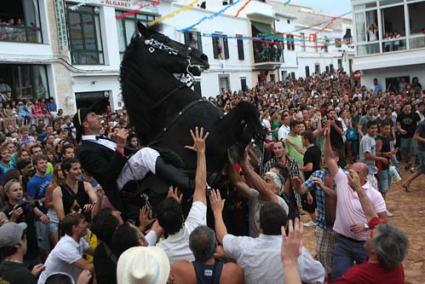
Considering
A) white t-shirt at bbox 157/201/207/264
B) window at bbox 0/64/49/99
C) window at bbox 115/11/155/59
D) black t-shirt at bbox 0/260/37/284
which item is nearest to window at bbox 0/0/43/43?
window at bbox 0/64/49/99

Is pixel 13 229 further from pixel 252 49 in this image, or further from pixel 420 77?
pixel 252 49

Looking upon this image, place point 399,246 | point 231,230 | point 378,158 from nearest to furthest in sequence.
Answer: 1. point 399,246
2. point 231,230
3. point 378,158

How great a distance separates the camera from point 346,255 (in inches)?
190

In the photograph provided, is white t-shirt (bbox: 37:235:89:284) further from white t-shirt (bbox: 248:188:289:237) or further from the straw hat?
the straw hat

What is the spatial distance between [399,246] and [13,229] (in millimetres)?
2704

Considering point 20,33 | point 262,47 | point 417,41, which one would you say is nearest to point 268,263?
point 20,33

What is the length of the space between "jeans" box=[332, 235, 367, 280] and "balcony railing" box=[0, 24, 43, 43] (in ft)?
50.6

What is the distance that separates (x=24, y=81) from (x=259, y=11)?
19.4m

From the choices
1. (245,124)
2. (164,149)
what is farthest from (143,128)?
(245,124)

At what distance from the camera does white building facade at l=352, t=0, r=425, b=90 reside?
23250mm

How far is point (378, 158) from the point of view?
870 cm

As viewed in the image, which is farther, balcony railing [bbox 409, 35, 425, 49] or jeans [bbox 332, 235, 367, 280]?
balcony railing [bbox 409, 35, 425, 49]

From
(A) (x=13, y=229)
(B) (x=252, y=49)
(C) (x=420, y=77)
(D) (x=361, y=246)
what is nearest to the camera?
(A) (x=13, y=229)

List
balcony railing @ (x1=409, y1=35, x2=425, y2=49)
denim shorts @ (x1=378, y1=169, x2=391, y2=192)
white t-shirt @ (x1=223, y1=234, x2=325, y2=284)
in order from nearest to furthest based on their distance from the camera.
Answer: white t-shirt @ (x1=223, y1=234, x2=325, y2=284) → denim shorts @ (x1=378, y1=169, x2=391, y2=192) → balcony railing @ (x1=409, y1=35, x2=425, y2=49)
